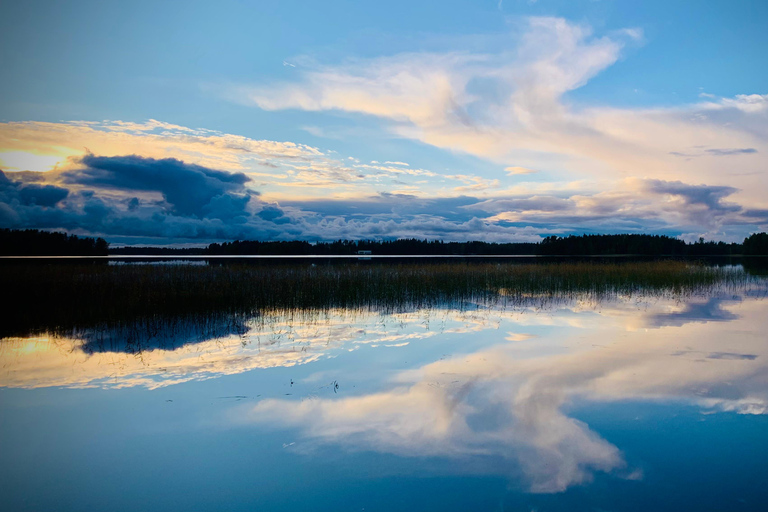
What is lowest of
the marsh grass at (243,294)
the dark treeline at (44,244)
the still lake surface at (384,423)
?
the still lake surface at (384,423)

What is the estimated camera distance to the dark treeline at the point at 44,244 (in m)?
65.9

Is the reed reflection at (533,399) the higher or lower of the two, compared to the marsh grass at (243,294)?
lower

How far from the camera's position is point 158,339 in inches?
385

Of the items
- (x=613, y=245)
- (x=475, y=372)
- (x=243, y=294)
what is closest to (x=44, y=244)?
(x=243, y=294)

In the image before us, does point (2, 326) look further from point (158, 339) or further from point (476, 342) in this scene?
point (476, 342)

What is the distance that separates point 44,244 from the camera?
2719 inches

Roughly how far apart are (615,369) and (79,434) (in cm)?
783

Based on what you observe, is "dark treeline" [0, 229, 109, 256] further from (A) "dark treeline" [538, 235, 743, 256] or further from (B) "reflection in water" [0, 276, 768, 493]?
(A) "dark treeline" [538, 235, 743, 256]

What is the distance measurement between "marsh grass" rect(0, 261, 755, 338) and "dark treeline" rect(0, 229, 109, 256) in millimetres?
61503

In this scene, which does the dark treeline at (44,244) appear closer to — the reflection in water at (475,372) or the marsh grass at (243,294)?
the marsh grass at (243,294)

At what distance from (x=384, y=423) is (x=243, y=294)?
12.0 m

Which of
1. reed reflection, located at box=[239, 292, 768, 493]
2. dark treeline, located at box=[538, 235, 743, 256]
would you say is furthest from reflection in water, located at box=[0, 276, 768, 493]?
dark treeline, located at box=[538, 235, 743, 256]

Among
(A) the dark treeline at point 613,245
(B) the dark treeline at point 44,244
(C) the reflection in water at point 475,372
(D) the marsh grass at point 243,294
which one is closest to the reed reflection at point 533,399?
(C) the reflection in water at point 475,372

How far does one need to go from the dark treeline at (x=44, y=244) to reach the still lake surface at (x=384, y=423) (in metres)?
74.4
